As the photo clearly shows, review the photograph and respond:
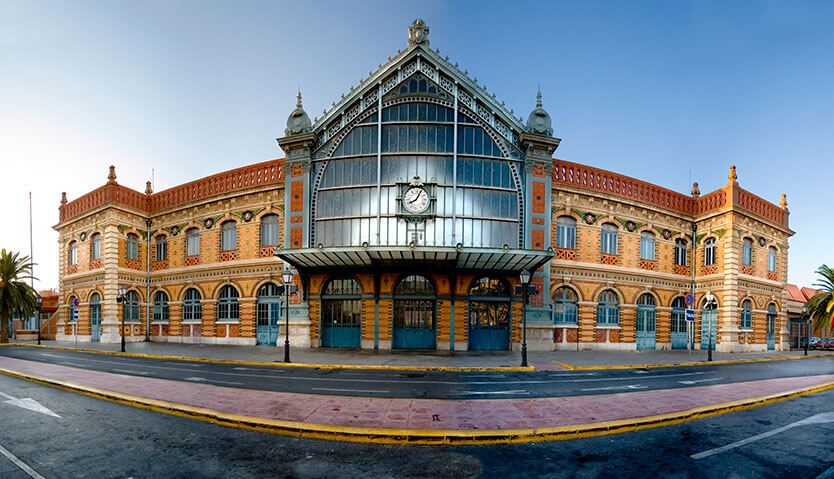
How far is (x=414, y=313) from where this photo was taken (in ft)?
86.7

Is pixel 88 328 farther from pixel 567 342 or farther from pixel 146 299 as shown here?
pixel 567 342

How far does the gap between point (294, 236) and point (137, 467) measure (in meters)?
21.7

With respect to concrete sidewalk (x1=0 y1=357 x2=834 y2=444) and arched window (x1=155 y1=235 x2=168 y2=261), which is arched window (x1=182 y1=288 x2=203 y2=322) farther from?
concrete sidewalk (x1=0 y1=357 x2=834 y2=444)

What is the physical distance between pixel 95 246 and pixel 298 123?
21.0 meters

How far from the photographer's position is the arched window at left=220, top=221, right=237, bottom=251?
30422mm

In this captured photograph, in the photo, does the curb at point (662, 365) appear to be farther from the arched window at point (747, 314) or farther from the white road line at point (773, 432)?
the white road line at point (773, 432)

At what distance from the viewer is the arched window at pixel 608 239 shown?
29.0 metres

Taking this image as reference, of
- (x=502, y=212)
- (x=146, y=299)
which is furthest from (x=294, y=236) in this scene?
(x=146, y=299)

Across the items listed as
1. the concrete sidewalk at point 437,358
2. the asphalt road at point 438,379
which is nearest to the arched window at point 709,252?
the concrete sidewalk at point 437,358

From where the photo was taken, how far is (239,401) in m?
11.0

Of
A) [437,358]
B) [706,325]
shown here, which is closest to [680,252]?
[706,325]

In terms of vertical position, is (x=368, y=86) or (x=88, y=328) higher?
(x=368, y=86)

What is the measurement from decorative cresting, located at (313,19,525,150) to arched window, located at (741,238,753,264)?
1909cm

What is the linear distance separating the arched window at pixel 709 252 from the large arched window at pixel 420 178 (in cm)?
1547
